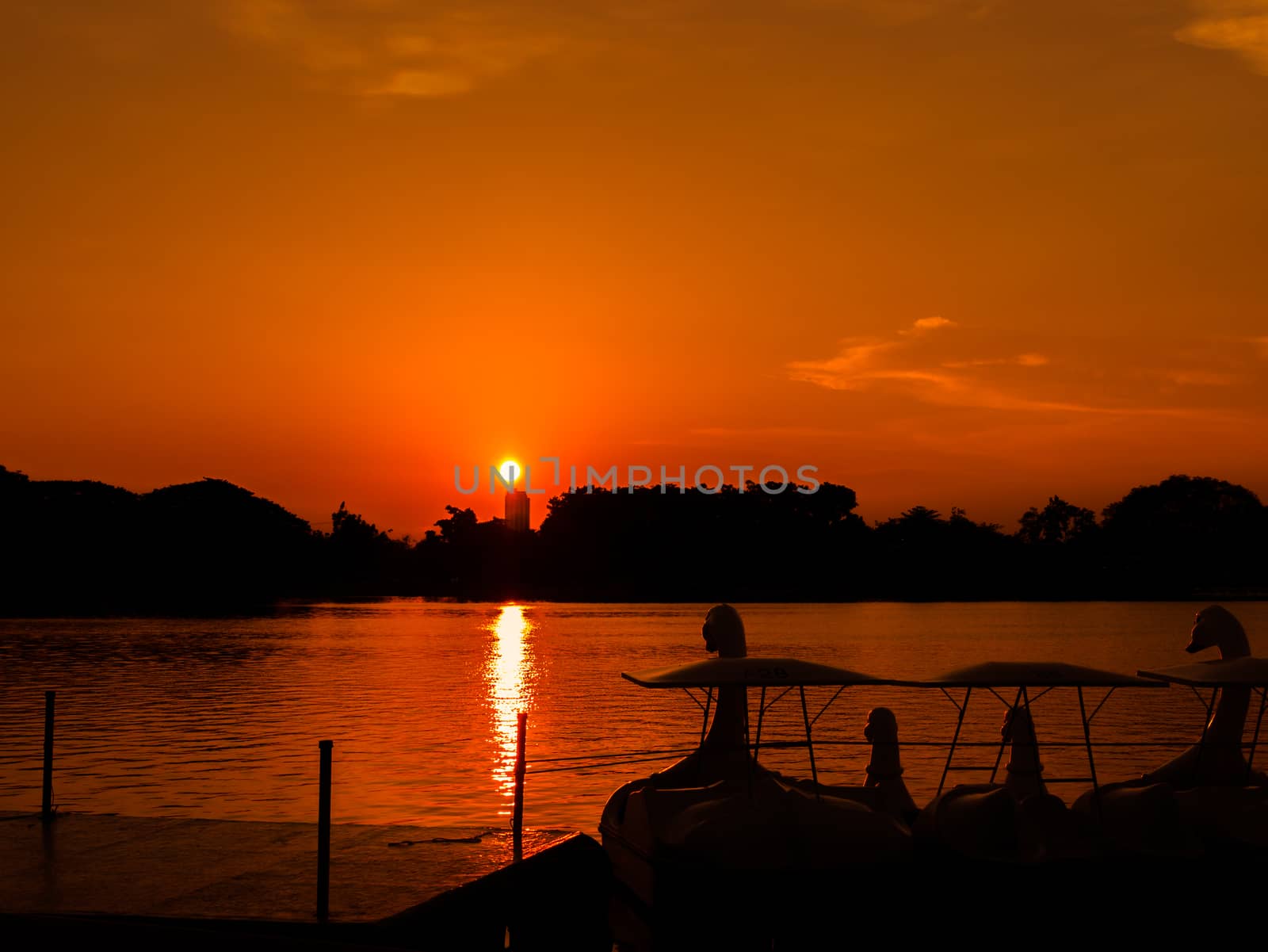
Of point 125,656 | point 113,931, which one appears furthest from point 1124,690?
point 113,931

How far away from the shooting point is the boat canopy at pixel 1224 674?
1352 cm

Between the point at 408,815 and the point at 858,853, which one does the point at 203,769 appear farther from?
the point at 858,853

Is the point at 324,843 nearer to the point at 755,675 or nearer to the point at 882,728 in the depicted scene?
the point at 755,675

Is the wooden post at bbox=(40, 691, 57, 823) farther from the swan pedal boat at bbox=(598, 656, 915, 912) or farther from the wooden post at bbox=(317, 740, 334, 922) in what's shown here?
the swan pedal boat at bbox=(598, 656, 915, 912)

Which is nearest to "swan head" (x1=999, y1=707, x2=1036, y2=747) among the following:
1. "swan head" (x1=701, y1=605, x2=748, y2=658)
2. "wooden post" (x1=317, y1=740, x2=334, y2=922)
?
"swan head" (x1=701, y1=605, x2=748, y2=658)

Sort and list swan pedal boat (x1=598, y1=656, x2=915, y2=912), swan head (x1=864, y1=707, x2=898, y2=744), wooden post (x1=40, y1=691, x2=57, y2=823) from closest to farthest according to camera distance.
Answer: swan pedal boat (x1=598, y1=656, x2=915, y2=912) < wooden post (x1=40, y1=691, x2=57, y2=823) < swan head (x1=864, y1=707, x2=898, y2=744)

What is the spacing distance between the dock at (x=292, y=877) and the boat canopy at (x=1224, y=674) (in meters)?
6.40

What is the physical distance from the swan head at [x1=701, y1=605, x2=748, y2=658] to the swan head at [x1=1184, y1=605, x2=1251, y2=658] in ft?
16.9

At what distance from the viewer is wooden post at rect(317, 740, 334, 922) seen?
33.4 ft

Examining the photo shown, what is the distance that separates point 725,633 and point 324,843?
6354 mm

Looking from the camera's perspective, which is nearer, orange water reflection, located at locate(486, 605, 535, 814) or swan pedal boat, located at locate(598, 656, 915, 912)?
swan pedal boat, located at locate(598, 656, 915, 912)

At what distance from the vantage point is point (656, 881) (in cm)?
1341

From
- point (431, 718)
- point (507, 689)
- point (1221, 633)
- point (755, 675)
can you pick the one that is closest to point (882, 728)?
point (755, 675)

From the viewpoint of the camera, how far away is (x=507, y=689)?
63.5 meters
